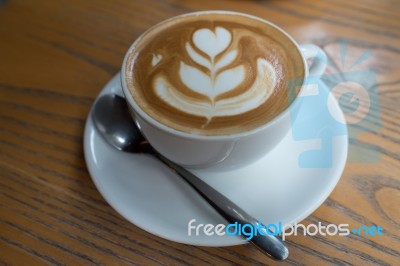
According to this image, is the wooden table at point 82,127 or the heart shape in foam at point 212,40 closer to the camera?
the wooden table at point 82,127

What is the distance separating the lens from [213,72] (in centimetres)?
64

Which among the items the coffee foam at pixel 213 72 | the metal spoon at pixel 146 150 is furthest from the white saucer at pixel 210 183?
the coffee foam at pixel 213 72

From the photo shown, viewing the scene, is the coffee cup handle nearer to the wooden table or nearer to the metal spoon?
the wooden table

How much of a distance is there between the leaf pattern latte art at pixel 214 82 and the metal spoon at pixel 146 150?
124mm

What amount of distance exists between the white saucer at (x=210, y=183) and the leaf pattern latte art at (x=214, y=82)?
0.43 feet

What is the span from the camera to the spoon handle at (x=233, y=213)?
0.52 m

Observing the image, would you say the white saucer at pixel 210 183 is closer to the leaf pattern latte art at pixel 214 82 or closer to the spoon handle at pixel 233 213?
the spoon handle at pixel 233 213

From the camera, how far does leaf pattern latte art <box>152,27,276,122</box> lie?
591 millimetres

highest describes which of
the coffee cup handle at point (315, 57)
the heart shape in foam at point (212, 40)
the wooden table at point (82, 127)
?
the coffee cup handle at point (315, 57)

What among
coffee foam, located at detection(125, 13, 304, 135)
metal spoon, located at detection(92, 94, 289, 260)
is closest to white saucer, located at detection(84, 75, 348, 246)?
metal spoon, located at detection(92, 94, 289, 260)

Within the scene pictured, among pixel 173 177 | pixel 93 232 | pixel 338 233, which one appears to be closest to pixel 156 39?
pixel 173 177

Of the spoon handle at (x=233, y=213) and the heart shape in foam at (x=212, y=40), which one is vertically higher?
the heart shape in foam at (x=212, y=40)

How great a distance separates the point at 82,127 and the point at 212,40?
0.32m

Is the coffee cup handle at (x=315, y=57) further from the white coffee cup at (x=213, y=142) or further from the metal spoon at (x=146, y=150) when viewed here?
the metal spoon at (x=146, y=150)
